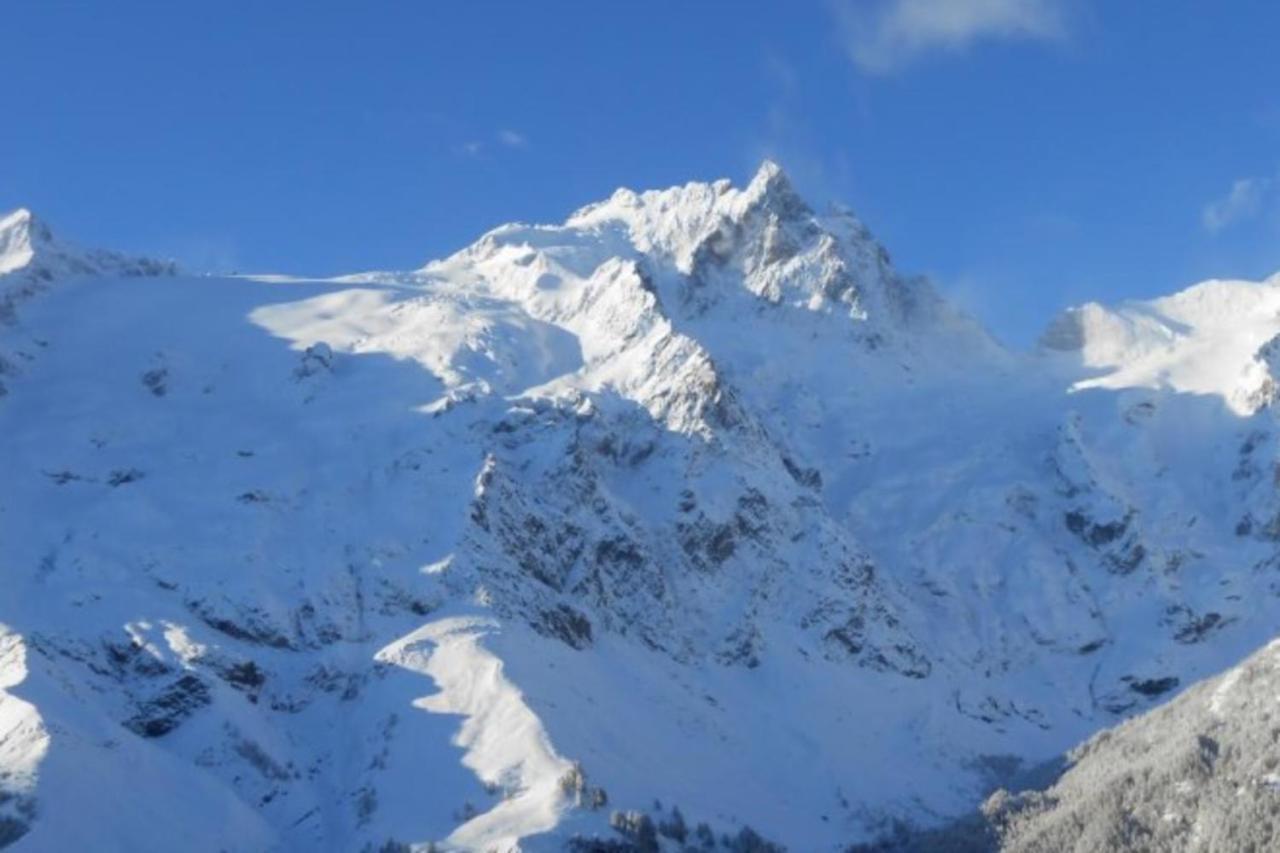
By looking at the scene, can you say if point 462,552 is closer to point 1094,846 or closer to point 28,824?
point 28,824

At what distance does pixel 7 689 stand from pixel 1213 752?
320ft

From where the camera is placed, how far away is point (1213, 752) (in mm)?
145000

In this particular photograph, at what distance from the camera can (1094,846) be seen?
454ft

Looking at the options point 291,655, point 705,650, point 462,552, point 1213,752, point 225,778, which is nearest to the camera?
point 1213,752

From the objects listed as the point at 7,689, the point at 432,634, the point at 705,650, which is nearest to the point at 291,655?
the point at 432,634

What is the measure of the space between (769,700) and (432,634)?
133ft

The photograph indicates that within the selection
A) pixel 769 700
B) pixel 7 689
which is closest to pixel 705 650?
pixel 769 700

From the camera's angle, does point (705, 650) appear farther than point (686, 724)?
Yes

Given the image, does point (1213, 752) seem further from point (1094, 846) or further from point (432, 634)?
point (432, 634)

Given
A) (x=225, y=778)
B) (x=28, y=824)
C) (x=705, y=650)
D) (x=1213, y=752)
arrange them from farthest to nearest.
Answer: (x=705, y=650), (x=225, y=778), (x=1213, y=752), (x=28, y=824)

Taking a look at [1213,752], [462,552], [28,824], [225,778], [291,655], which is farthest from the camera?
[462,552]

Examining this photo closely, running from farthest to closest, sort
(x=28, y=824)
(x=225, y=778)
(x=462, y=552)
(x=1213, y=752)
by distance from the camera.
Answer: (x=462, y=552)
(x=225, y=778)
(x=1213, y=752)
(x=28, y=824)

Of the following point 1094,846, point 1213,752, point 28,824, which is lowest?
point 28,824

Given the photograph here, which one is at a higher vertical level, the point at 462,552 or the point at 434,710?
the point at 462,552
